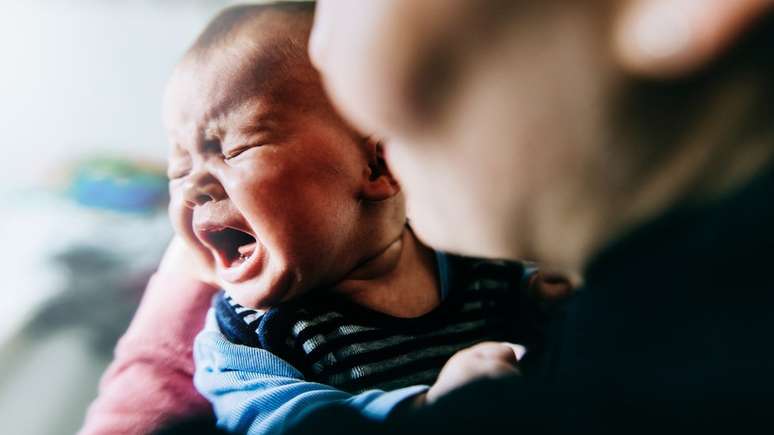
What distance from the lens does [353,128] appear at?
344mm

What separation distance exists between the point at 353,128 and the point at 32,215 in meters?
0.22

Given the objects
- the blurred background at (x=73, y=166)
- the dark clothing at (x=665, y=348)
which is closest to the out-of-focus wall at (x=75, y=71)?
the blurred background at (x=73, y=166)

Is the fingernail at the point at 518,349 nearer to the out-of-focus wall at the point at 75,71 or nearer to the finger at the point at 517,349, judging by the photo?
the finger at the point at 517,349

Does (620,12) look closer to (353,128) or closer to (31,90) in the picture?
(353,128)

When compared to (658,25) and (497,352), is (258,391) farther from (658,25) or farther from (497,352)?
(658,25)

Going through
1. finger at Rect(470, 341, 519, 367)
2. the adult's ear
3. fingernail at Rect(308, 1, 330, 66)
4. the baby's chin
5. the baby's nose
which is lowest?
finger at Rect(470, 341, 519, 367)

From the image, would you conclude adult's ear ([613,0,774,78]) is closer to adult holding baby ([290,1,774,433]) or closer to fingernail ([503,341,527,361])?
adult holding baby ([290,1,774,433])

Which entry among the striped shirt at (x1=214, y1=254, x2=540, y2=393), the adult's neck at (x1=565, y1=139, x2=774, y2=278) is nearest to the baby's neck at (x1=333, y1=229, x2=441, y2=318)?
the striped shirt at (x1=214, y1=254, x2=540, y2=393)

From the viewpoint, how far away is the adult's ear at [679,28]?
0.90 feet

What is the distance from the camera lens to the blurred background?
1.31 ft

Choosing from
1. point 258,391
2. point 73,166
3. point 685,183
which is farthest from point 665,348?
point 73,166

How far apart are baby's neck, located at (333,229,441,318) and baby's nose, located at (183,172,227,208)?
86 millimetres

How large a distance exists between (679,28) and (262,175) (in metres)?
0.21

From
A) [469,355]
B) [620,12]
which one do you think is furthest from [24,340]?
[620,12]
